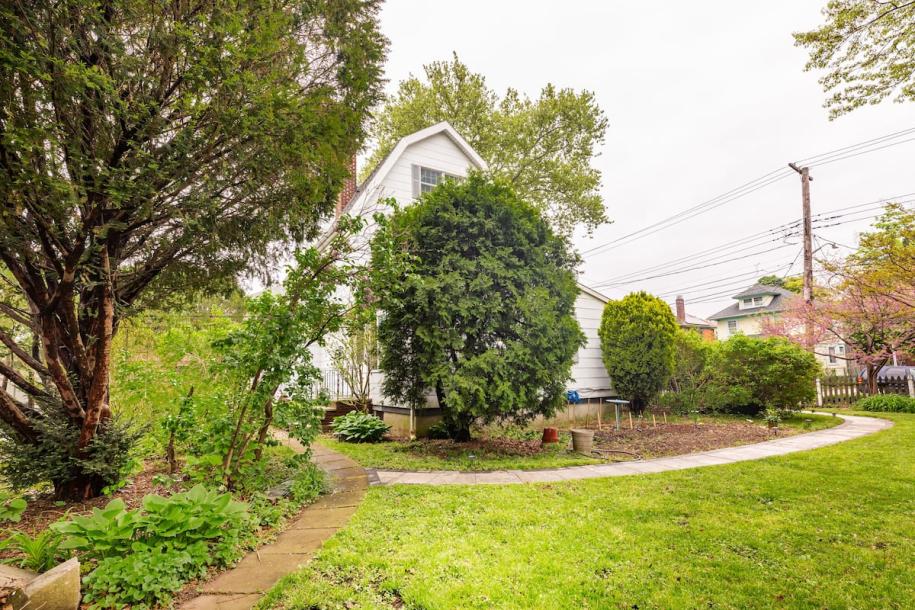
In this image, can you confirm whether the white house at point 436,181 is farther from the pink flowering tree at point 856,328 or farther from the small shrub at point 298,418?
the pink flowering tree at point 856,328

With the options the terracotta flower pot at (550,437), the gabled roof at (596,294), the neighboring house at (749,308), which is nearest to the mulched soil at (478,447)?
the terracotta flower pot at (550,437)

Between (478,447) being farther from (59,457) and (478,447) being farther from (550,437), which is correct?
(59,457)

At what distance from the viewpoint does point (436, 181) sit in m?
11.1

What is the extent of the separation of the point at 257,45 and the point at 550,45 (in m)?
12.0

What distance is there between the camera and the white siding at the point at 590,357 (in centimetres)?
1049

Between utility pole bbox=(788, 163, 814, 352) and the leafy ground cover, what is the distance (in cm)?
469

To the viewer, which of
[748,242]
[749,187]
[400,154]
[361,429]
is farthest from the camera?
[748,242]

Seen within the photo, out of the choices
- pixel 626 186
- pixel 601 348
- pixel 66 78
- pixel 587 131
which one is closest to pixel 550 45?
pixel 587 131

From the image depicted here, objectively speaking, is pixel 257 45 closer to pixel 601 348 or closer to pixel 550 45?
pixel 601 348

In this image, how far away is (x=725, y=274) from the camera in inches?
906

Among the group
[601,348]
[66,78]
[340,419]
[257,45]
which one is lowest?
[340,419]

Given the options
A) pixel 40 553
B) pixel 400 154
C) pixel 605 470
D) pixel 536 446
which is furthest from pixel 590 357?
pixel 40 553

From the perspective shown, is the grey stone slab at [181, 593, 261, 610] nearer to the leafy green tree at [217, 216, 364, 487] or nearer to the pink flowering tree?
the leafy green tree at [217, 216, 364, 487]

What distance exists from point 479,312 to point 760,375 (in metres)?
8.40
